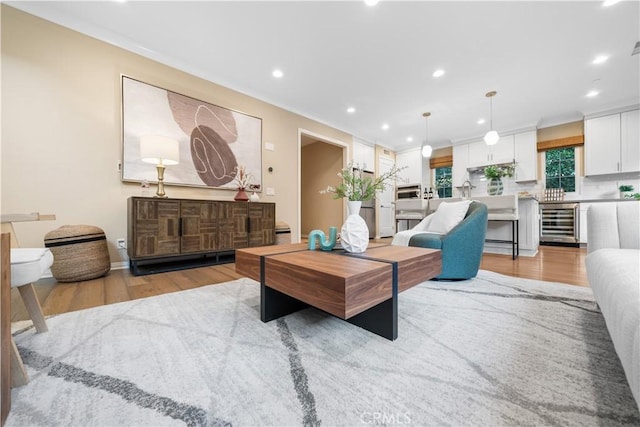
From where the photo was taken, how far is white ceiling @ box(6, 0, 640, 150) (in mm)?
2264

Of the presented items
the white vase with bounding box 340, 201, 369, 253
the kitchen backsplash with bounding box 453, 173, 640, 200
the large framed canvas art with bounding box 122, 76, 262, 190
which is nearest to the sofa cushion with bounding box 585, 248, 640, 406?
the white vase with bounding box 340, 201, 369, 253

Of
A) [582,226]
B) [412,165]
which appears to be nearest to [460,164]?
[412,165]

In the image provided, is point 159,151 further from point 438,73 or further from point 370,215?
point 370,215

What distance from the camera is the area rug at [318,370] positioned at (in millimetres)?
688

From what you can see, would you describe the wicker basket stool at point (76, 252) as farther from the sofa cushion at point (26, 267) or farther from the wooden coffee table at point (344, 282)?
the wooden coffee table at point (344, 282)

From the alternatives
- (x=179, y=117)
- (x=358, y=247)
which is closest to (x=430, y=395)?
(x=358, y=247)

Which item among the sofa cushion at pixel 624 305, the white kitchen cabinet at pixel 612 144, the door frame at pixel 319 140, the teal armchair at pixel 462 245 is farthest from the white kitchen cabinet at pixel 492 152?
the sofa cushion at pixel 624 305

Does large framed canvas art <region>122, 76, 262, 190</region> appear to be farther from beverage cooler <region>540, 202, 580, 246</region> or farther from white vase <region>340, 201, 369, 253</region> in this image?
beverage cooler <region>540, 202, 580, 246</region>

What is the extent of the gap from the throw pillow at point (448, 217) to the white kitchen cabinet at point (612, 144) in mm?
4360

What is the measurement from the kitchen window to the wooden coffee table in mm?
5561

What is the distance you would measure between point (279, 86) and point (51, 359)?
12.2ft

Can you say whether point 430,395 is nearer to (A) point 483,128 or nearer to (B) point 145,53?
(B) point 145,53

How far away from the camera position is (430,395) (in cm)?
76

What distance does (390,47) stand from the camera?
9.10ft
